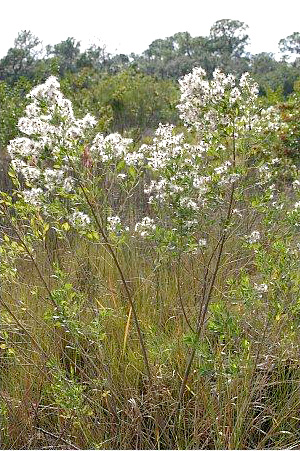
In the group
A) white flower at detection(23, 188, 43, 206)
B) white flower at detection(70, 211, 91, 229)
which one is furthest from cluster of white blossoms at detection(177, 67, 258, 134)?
white flower at detection(23, 188, 43, 206)

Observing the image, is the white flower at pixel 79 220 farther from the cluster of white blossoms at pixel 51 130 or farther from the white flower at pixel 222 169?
the white flower at pixel 222 169

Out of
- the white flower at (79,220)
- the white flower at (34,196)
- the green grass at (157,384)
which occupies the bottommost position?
the green grass at (157,384)

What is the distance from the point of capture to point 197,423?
8.75 feet

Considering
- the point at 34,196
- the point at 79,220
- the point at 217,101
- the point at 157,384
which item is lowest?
the point at 157,384

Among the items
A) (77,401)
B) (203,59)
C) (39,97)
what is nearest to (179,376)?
(77,401)

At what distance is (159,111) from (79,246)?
11.5 meters

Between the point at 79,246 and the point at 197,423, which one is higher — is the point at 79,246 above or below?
above

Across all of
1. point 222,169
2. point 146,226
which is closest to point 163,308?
point 146,226

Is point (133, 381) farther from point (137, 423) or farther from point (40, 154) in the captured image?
point (40, 154)

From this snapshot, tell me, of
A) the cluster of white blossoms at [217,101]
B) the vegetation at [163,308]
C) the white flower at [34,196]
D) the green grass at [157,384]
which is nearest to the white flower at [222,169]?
the vegetation at [163,308]

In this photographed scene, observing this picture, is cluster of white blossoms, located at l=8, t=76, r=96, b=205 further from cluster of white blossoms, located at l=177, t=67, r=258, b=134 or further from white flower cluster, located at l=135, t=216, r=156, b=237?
white flower cluster, located at l=135, t=216, r=156, b=237

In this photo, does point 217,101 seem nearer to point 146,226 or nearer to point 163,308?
point 146,226

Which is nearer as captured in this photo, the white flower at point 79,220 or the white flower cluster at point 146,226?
the white flower at point 79,220

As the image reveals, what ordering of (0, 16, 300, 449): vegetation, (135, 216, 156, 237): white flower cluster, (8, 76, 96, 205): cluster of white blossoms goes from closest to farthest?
1. (8, 76, 96, 205): cluster of white blossoms
2. (0, 16, 300, 449): vegetation
3. (135, 216, 156, 237): white flower cluster
